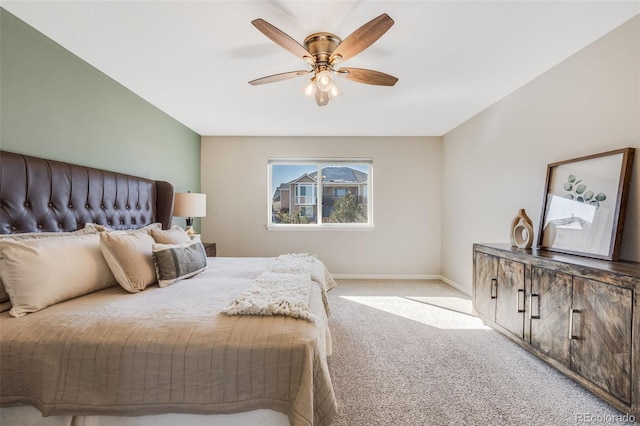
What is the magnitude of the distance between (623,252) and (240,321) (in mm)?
2474

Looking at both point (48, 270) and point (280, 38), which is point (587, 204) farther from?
point (48, 270)

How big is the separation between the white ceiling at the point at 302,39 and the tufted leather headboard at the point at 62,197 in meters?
0.94

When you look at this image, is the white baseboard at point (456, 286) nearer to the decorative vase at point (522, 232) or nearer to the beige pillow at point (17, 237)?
the decorative vase at point (522, 232)

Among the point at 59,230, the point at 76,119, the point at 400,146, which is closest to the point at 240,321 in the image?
the point at 59,230

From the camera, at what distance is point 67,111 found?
2.17 metres

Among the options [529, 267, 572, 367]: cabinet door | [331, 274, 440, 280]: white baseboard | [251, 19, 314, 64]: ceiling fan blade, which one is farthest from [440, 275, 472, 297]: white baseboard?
[251, 19, 314, 64]: ceiling fan blade

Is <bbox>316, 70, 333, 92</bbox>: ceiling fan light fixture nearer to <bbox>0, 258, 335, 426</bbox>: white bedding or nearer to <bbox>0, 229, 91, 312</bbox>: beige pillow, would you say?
<bbox>0, 258, 335, 426</bbox>: white bedding

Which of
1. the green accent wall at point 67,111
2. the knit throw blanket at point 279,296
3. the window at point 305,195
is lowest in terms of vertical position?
the knit throw blanket at point 279,296

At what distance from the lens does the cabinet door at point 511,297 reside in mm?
2227

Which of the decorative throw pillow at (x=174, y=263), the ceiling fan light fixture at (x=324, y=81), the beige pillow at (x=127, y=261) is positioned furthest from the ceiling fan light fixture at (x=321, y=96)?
the beige pillow at (x=127, y=261)

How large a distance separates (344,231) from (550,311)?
117 inches

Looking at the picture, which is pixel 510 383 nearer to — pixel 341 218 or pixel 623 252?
pixel 623 252

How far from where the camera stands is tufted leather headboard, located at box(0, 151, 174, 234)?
166 centimetres

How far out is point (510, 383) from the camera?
187cm
